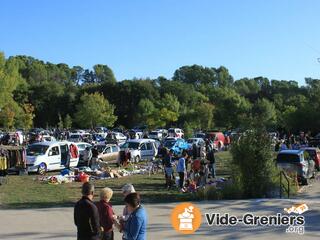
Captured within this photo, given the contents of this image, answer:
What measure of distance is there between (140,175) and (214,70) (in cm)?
13383

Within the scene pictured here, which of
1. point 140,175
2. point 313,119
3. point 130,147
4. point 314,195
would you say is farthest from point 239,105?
point 314,195

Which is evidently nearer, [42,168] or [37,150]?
[42,168]

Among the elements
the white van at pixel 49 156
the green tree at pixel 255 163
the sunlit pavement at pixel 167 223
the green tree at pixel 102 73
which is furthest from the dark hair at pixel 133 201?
the green tree at pixel 102 73

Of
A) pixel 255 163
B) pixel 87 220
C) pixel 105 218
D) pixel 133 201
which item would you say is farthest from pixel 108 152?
pixel 133 201

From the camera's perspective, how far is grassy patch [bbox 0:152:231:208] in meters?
17.0

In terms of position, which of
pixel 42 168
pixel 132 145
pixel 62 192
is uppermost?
pixel 132 145

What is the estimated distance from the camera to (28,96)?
A: 9962 cm

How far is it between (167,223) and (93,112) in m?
72.6

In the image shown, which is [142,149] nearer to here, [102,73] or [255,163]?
[255,163]

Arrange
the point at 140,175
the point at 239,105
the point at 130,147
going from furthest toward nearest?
the point at 239,105, the point at 130,147, the point at 140,175

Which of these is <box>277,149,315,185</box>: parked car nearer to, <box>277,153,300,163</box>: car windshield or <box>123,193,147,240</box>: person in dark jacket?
<box>277,153,300,163</box>: car windshield

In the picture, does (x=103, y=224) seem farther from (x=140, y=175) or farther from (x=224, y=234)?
(x=140, y=175)

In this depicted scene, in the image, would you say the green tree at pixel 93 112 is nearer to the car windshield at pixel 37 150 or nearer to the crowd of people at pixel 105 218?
the car windshield at pixel 37 150

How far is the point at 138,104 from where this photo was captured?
95688 mm
